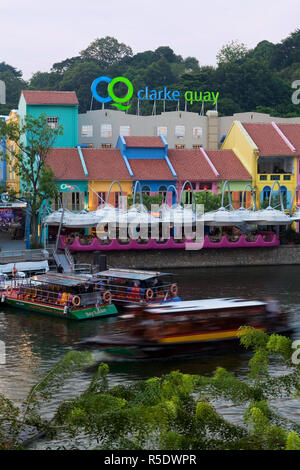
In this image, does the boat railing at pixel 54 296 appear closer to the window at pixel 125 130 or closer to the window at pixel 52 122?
the window at pixel 52 122

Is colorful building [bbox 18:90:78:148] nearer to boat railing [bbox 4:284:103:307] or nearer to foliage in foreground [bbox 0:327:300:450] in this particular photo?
boat railing [bbox 4:284:103:307]

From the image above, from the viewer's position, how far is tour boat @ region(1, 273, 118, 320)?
4059cm

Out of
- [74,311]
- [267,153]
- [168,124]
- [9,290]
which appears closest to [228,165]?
[267,153]

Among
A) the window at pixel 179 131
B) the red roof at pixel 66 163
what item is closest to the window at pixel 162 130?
the window at pixel 179 131

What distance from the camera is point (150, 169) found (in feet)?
230

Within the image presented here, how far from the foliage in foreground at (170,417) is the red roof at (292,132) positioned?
57708 mm

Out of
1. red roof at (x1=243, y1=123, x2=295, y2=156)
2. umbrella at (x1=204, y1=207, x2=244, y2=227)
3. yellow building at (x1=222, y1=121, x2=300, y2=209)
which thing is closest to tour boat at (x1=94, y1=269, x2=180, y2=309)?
umbrella at (x1=204, y1=207, x2=244, y2=227)

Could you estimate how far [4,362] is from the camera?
105ft

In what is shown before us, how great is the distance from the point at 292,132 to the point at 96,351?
1966 inches

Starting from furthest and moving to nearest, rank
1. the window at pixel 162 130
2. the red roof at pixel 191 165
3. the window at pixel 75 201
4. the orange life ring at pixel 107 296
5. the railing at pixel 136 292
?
the window at pixel 162 130 < the red roof at pixel 191 165 < the window at pixel 75 201 < the railing at pixel 136 292 < the orange life ring at pixel 107 296

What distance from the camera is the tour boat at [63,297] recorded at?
40.6m

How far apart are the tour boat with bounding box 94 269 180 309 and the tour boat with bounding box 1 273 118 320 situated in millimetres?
1322

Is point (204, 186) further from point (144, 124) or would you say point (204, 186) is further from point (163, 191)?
point (144, 124)
